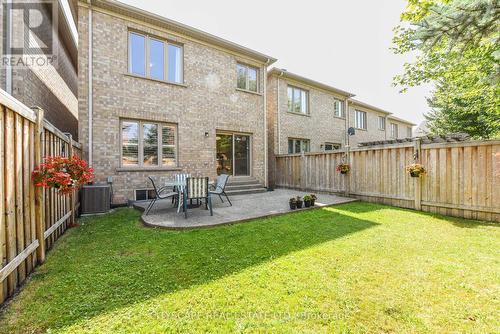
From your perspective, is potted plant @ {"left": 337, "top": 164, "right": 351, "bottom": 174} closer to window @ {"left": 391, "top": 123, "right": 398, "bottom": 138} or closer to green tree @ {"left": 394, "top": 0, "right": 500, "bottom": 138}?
green tree @ {"left": 394, "top": 0, "right": 500, "bottom": 138}

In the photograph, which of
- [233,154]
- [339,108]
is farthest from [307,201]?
[339,108]

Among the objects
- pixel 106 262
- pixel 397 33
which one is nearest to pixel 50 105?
pixel 106 262

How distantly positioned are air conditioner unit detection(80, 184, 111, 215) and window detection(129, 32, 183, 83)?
4251mm

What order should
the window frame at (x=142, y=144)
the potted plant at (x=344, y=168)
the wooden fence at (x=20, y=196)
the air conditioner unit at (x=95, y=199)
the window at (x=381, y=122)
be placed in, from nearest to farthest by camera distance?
1. the wooden fence at (x=20, y=196)
2. the air conditioner unit at (x=95, y=199)
3. the window frame at (x=142, y=144)
4. the potted plant at (x=344, y=168)
5. the window at (x=381, y=122)

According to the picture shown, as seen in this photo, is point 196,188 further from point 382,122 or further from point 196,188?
point 382,122

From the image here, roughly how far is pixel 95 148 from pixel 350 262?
7.82 metres

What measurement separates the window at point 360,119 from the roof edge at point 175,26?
9.88m

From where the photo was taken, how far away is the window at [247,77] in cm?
1074

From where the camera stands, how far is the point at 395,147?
23.5 feet

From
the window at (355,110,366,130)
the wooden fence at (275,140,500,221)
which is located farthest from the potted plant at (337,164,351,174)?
the window at (355,110,366,130)

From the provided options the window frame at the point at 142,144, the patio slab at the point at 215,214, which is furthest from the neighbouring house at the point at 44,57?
the patio slab at the point at 215,214

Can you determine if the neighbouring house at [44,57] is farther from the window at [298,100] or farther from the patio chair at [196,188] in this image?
the window at [298,100]

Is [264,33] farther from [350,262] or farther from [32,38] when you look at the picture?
[350,262]

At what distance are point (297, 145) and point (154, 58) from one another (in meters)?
8.96
